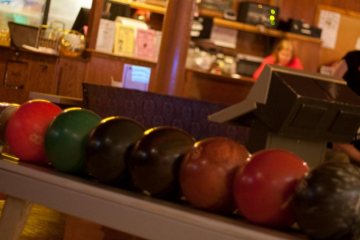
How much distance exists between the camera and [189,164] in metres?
2.04

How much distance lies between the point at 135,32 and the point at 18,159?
4965mm

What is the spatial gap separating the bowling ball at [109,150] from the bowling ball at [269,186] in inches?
16.7

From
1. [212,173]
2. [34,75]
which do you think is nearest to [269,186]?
[212,173]

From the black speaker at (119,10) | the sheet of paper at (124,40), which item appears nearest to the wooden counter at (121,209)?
the sheet of paper at (124,40)

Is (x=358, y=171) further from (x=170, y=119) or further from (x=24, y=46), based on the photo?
(x=24, y=46)

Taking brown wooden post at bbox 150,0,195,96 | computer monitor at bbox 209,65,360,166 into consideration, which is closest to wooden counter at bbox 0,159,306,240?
computer monitor at bbox 209,65,360,166

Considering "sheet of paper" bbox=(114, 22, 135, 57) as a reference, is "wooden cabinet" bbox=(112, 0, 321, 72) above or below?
above

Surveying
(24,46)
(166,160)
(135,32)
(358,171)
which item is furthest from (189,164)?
(135,32)

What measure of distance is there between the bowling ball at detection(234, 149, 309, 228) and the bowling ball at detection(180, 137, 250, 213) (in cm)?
6

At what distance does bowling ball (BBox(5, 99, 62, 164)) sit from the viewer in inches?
97.4

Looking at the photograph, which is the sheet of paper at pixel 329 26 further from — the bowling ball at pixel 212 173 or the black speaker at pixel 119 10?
the bowling ball at pixel 212 173

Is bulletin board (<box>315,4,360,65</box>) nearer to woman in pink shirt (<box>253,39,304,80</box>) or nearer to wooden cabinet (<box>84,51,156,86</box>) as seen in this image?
woman in pink shirt (<box>253,39,304,80</box>)

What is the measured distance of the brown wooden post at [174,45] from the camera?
591cm

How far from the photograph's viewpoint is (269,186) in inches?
73.9
